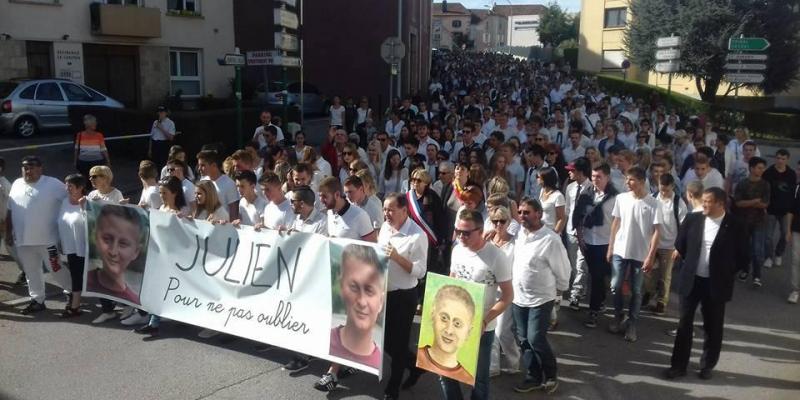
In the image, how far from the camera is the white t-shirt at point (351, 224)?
5.78 m

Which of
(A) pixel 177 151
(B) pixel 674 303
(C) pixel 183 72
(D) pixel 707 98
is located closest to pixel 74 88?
(C) pixel 183 72

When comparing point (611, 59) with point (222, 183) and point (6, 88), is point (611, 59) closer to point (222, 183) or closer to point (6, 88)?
point (6, 88)

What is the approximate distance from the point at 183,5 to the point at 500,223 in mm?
25851

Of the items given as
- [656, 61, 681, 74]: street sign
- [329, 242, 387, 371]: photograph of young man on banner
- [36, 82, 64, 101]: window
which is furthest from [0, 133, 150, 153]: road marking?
[656, 61, 681, 74]: street sign

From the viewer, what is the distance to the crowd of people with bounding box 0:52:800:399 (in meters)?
5.48

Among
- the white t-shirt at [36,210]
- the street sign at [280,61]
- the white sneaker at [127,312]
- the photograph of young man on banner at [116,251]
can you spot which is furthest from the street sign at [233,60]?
the white sneaker at [127,312]

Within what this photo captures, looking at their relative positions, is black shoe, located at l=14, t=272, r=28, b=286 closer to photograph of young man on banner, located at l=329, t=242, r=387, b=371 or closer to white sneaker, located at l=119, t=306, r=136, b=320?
white sneaker, located at l=119, t=306, r=136, b=320

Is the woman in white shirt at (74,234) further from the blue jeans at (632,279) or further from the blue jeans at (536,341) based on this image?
the blue jeans at (632,279)

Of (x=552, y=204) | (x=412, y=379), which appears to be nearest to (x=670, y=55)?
(x=552, y=204)

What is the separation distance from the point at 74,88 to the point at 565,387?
717 inches

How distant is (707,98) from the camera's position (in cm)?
3588

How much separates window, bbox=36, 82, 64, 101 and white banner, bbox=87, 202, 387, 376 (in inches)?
562

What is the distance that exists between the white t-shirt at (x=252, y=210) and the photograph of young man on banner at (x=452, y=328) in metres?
2.62

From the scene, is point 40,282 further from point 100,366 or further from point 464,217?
point 464,217
